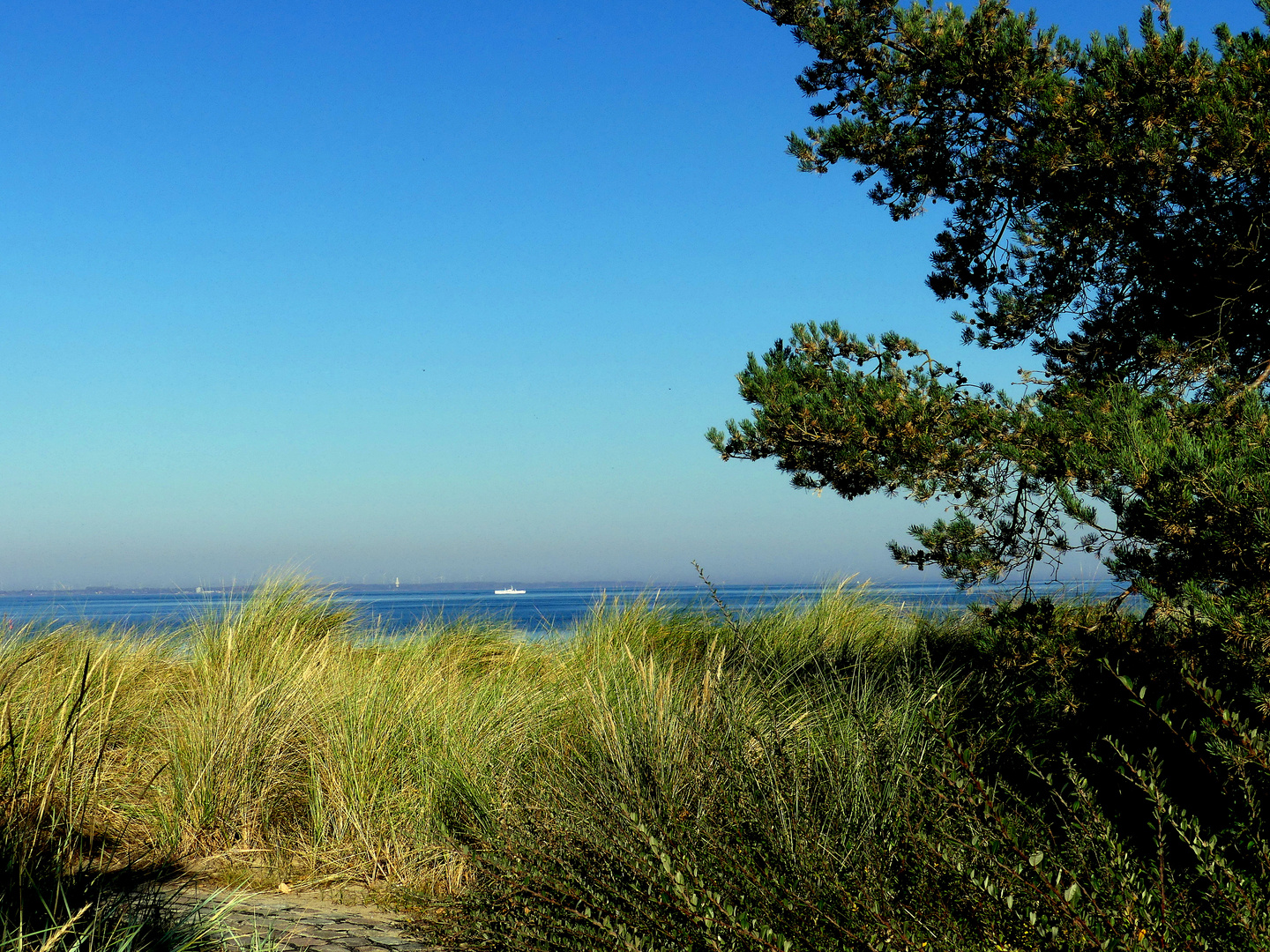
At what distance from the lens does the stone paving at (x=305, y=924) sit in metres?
3.40

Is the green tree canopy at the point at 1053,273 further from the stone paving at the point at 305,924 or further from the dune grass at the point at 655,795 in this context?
the stone paving at the point at 305,924

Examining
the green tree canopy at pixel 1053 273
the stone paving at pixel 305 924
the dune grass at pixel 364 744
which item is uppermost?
the green tree canopy at pixel 1053 273

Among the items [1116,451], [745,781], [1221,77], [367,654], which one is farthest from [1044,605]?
→ [367,654]

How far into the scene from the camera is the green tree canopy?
4086mm

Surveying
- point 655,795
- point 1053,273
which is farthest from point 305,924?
point 1053,273

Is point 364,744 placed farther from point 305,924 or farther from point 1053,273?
point 1053,273

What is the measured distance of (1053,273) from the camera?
19.6 ft

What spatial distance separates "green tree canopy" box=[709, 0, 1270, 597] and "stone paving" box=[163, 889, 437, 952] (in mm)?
2894

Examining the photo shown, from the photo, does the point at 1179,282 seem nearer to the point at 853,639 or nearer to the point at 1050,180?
the point at 1050,180

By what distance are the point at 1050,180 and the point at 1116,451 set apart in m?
2.32

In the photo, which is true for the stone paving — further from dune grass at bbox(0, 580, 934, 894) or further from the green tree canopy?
the green tree canopy

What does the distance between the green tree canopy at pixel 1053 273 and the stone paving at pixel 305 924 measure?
2894mm

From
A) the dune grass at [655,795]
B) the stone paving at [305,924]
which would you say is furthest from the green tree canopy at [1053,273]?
the stone paving at [305,924]

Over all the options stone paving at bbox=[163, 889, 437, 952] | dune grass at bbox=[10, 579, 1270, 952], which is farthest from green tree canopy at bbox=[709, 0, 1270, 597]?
stone paving at bbox=[163, 889, 437, 952]
